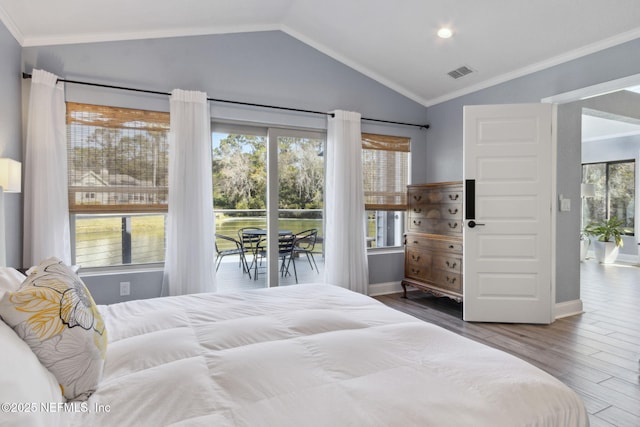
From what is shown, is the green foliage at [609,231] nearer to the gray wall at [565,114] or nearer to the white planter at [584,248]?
the white planter at [584,248]

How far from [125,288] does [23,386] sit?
115 inches

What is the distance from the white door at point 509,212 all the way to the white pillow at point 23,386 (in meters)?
3.45

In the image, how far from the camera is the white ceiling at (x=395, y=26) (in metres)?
2.87

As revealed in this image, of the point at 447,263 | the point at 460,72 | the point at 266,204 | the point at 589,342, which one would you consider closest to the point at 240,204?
the point at 266,204

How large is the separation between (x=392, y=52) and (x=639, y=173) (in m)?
6.37

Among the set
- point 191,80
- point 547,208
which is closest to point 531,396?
point 547,208

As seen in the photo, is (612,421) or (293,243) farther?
(293,243)

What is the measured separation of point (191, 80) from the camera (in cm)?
361

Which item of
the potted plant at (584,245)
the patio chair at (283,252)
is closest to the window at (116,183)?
the patio chair at (283,252)

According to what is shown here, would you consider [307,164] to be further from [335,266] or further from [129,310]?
[129,310]

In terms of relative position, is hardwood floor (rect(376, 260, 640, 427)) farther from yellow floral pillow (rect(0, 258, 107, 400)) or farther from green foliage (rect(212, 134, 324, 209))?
yellow floral pillow (rect(0, 258, 107, 400))

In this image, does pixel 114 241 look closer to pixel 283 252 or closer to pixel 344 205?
pixel 283 252

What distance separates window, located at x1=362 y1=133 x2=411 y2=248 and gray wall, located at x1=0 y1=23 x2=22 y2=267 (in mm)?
3412

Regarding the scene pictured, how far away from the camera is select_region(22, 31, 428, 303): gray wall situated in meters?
3.27
